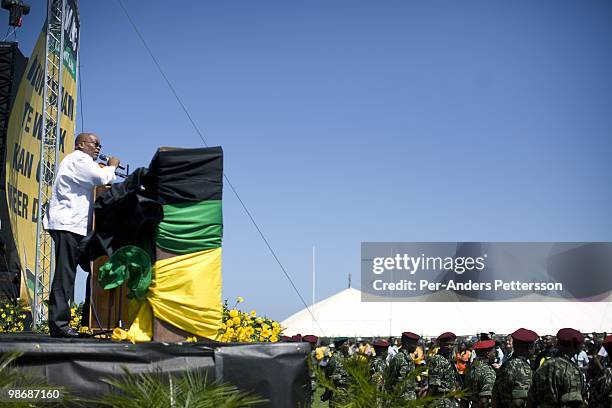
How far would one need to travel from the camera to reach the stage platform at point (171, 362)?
12.5ft

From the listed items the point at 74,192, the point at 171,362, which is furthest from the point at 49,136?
the point at 171,362

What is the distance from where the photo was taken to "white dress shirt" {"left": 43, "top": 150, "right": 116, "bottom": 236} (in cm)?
527

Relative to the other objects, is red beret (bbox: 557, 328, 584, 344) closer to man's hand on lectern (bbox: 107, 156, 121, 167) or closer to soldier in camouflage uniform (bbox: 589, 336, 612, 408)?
soldier in camouflage uniform (bbox: 589, 336, 612, 408)

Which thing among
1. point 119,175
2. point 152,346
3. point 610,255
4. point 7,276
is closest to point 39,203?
point 7,276

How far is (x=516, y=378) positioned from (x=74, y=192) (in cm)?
505

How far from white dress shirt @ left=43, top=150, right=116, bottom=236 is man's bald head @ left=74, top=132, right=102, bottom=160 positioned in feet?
0.43

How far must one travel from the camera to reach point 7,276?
2658 centimetres

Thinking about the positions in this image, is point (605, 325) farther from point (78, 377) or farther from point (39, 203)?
point (78, 377)

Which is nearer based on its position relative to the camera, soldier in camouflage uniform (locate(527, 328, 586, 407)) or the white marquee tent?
soldier in camouflage uniform (locate(527, 328, 586, 407))

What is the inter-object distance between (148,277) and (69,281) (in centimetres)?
58

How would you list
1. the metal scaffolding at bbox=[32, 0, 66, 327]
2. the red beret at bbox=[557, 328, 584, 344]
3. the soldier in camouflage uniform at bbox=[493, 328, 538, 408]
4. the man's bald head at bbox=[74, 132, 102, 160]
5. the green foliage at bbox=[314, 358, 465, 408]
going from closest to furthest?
the green foliage at bbox=[314, 358, 465, 408] → the man's bald head at bbox=[74, 132, 102, 160] → the red beret at bbox=[557, 328, 584, 344] → the soldier in camouflage uniform at bbox=[493, 328, 538, 408] → the metal scaffolding at bbox=[32, 0, 66, 327]

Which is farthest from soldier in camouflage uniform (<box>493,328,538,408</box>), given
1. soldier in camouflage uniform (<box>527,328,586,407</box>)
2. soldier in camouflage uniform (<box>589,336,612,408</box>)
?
soldier in camouflage uniform (<box>589,336,612,408</box>)

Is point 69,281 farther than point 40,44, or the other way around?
point 40,44

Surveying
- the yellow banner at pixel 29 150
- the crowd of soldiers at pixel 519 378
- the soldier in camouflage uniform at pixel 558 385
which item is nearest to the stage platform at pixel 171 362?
the crowd of soldiers at pixel 519 378
